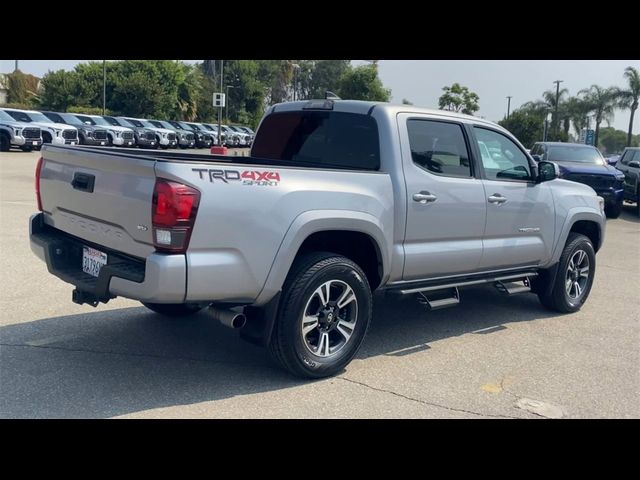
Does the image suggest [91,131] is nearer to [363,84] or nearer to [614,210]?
[614,210]

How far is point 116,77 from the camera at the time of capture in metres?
51.4

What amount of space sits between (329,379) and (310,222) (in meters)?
1.19

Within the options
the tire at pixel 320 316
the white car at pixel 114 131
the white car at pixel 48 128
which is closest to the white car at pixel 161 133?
the white car at pixel 114 131

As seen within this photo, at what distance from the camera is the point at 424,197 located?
5.22 metres

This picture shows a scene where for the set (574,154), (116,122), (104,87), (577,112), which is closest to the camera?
(574,154)

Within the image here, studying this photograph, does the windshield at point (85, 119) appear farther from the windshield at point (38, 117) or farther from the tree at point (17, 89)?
the tree at point (17, 89)

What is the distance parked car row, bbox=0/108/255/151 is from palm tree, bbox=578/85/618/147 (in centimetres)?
3786

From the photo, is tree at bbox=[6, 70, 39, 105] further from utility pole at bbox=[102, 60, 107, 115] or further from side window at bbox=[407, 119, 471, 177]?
side window at bbox=[407, 119, 471, 177]

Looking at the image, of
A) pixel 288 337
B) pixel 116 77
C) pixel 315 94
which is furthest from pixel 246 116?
pixel 288 337

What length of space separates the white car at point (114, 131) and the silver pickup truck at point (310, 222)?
2686 cm

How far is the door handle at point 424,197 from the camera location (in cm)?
517

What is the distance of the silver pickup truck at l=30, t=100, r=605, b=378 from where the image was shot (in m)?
3.97

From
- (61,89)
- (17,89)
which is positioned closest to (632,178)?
(61,89)

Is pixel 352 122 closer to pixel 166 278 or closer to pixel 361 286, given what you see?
pixel 361 286
